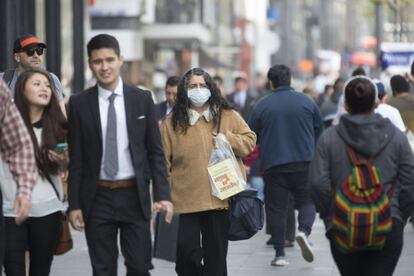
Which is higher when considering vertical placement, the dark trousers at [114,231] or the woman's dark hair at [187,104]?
the woman's dark hair at [187,104]

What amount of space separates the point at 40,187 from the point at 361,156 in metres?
1.93

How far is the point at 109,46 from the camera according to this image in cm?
831

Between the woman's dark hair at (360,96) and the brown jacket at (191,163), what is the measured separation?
2099 mm

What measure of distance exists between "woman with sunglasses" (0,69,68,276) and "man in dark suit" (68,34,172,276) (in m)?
0.18

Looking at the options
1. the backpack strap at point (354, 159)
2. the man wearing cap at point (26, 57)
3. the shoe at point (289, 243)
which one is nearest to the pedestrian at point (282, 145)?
the shoe at point (289, 243)

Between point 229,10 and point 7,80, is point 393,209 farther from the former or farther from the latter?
point 229,10

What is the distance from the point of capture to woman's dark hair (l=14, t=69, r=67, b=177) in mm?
8430

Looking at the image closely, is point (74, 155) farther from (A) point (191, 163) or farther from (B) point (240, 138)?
(B) point (240, 138)

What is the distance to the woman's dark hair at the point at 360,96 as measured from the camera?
7887 millimetres

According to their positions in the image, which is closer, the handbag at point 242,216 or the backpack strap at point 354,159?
the backpack strap at point 354,159

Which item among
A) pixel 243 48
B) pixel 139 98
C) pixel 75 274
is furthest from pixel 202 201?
pixel 243 48

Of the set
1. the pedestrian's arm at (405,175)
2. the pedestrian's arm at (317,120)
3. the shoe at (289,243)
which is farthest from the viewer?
the shoe at (289,243)

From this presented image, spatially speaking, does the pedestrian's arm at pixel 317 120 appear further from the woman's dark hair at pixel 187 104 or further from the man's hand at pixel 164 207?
the man's hand at pixel 164 207

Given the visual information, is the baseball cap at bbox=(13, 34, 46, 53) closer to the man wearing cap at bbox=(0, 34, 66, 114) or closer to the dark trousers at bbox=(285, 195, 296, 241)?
the man wearing cap at bbox=(0, 34, 66, 114)
